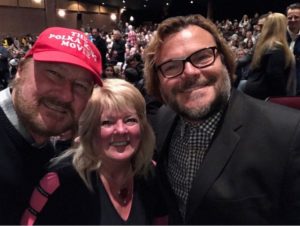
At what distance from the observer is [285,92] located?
152 inches

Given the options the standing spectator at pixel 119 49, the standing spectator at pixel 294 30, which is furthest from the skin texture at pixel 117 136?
the standing spectator at pixel 119 49

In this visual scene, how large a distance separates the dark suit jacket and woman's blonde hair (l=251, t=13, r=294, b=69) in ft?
7.57

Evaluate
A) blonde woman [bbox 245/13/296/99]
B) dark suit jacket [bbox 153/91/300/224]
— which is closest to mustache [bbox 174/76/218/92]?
dark suit jacket [bbox 153/91/300/224]

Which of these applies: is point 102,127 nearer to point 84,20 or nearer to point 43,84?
point 43,84

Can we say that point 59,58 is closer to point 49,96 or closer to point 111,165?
point 49,96

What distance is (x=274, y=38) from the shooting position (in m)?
3.74

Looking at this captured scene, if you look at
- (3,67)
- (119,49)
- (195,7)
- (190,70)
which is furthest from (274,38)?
(195,7)

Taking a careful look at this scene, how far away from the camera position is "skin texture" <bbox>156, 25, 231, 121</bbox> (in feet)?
5.22

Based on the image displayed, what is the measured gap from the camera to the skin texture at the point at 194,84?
1.59 m

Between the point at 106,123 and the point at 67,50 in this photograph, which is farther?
the point at 106,123

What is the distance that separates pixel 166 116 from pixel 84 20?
2940 cm

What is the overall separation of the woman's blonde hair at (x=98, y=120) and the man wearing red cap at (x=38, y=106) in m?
0.15

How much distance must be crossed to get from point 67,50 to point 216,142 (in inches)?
27.2

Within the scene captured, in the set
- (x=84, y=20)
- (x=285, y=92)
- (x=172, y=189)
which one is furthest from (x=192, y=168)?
(x=84, y=20)
